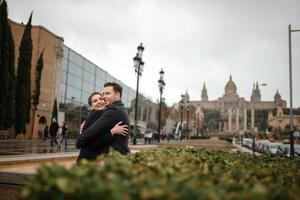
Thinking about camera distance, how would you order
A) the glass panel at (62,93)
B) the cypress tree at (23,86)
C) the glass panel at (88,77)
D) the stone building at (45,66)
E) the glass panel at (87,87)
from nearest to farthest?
the cypress tree at (23,86) < the stone building at (45,66) < the glass panel at (62,93) < the glass panel at (87,87) < the glass panel at (88,77)

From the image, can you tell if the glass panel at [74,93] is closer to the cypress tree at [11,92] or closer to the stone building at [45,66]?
the stone building at [45,66]

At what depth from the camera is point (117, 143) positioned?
175 inches

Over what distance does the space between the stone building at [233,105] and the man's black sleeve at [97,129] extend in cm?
14218

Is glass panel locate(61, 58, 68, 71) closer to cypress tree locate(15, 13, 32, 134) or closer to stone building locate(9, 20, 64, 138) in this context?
stone building locate(9, 20, 64, 138)

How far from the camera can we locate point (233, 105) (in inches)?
6403

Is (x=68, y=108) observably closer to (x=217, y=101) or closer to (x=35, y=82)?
(x=35, y=82)

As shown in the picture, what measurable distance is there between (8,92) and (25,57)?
5455mm

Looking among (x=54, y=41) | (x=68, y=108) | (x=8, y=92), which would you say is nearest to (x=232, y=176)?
(x=8, y=92)

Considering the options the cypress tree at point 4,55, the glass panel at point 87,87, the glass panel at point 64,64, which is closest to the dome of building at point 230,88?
the glass panel at point 87,87

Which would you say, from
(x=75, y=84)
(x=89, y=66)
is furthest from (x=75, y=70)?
(x=89, y=66)

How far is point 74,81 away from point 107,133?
47.3 m

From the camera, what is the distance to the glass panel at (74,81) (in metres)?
48.8

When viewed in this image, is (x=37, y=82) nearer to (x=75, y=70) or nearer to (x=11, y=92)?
(x=11, y=92)

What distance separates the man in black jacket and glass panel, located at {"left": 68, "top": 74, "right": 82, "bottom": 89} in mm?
45624
